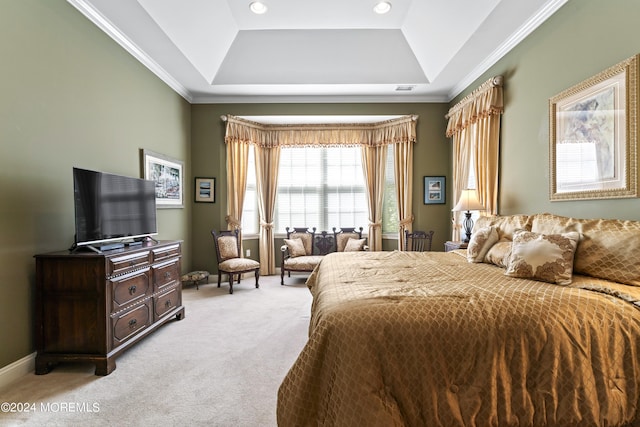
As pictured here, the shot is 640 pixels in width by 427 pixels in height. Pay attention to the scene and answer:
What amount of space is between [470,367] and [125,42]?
14.5 feet

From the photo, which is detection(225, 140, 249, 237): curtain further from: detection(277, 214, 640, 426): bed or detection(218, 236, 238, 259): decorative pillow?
detection(277, 214, 640, 426): bed

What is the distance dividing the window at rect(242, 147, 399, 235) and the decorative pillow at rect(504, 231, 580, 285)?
392 centimetres

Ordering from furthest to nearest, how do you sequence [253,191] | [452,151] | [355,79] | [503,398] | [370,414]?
[253,191] → [452,151] → [355,79] → [503,398] → [370,414]

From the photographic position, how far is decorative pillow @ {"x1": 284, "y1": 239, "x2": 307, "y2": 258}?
18.0 feet

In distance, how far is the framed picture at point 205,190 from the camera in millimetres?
5383

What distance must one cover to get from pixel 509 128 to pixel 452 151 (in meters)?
1.59

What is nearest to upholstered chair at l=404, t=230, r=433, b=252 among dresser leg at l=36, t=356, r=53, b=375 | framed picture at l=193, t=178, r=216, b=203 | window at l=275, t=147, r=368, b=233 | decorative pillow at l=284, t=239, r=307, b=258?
window at l=275, t=147, r=368, b=233

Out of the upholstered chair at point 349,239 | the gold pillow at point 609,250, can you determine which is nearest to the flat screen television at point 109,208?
the upholstered chair at point 349,239

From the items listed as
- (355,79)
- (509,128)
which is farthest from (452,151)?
(355,79)

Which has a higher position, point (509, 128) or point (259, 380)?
point (509, 128)

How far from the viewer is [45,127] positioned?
256cm

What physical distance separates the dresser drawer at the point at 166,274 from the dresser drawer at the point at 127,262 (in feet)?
0.64

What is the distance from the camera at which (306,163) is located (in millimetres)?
6121

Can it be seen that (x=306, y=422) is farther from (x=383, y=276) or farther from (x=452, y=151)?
(x=452, y=151)
